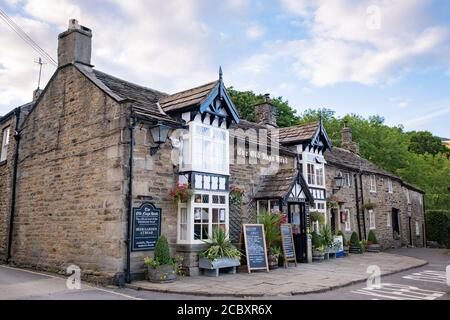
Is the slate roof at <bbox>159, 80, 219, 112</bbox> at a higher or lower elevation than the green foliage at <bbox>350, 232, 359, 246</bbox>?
higher

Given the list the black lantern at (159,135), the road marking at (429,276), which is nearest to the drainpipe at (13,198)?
the black lantern at (159,135)

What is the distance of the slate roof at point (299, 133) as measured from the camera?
716 inches

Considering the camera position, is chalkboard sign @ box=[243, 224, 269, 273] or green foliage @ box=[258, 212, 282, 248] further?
green foliage @ box=[258, 212, 282, 248]

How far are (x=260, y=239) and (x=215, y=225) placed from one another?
1.79 metres

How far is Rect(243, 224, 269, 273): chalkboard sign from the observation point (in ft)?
42.5

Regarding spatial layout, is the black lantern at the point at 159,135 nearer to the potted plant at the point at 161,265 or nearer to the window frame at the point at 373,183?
the potted plant at the point at 161,265

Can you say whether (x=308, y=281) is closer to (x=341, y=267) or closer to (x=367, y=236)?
(x=341, y=267)

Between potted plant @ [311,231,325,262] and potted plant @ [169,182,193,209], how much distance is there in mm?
7460

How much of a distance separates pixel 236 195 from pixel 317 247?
17.1 ft

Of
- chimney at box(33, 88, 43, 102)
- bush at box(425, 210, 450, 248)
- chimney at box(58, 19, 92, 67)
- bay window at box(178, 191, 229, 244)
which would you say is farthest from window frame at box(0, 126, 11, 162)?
bush at box(425, 210, 450, 248)

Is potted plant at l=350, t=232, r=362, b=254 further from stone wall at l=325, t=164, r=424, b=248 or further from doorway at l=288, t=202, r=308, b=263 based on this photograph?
doorway at l=288, t=202, r=308, b=263

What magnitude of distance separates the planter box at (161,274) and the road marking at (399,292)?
5.10 meters

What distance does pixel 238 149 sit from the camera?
14.9 meters
